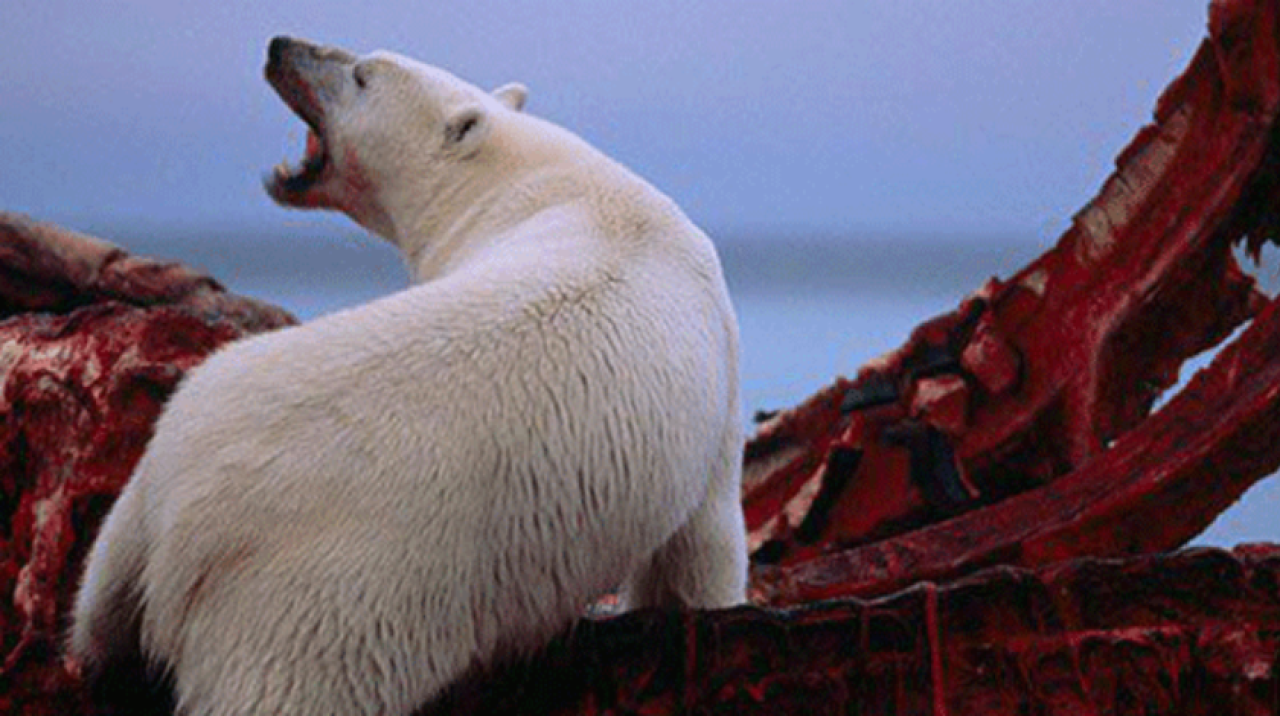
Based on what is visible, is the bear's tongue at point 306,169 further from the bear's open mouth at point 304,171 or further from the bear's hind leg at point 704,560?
the bear's hind leg at point 704,560

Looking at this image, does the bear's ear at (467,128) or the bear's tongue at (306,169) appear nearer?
the bear's ear at (467,128)

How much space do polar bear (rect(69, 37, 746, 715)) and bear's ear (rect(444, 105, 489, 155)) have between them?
0.23 meters

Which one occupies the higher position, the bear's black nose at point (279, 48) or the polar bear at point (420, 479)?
the bear's black nose at point (279, 48)

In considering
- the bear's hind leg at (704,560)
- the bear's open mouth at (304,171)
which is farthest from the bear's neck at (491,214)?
the bear's hind leg at (704,560)

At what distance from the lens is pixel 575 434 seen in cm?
92

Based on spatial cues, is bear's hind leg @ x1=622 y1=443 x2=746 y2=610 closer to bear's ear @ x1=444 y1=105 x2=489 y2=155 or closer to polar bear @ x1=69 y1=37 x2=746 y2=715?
polar bear @ x1=69 y1=37 x2=746 y2=715

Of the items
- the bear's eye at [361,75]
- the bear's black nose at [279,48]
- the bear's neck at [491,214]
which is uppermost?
the bear's black nose at [279,48]

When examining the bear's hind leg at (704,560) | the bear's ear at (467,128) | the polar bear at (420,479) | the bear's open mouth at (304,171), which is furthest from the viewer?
the bear's open mouth at (304,171)

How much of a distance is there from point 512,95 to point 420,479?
2.43 feet

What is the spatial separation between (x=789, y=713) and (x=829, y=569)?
0.68m

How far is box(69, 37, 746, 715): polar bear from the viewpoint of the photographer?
845mm

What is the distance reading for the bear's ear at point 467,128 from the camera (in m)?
1.33

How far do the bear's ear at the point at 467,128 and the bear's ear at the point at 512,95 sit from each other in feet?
0.56

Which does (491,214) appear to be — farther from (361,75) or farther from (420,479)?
(420,479)
